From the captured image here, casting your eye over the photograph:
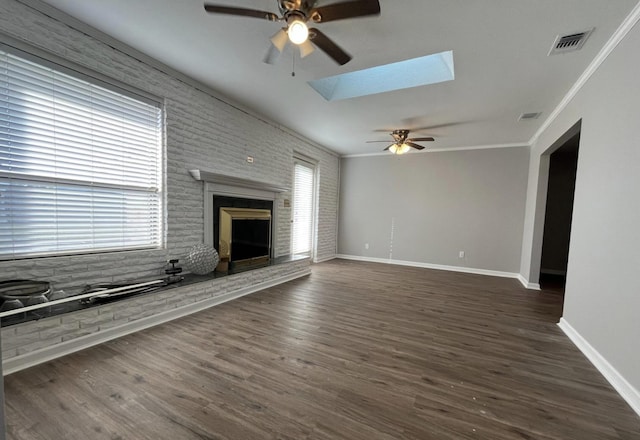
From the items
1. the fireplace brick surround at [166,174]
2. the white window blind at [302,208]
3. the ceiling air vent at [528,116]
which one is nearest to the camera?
the fireplace brick surround at [166,174]

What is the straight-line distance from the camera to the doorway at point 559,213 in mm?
5797

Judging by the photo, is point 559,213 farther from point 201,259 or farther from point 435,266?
point 201,259

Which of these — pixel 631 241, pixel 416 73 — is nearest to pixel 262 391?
pixel 631 241

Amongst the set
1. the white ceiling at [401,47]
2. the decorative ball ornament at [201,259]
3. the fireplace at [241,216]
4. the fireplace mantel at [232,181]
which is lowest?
the decorative ball ornament at [201,259]

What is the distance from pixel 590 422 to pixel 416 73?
3.33 meters

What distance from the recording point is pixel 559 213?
19.4ft

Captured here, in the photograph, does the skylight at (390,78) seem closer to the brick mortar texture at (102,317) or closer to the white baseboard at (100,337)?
the brick mortar texture at (102,317)

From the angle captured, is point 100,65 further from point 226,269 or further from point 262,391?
point 262,391

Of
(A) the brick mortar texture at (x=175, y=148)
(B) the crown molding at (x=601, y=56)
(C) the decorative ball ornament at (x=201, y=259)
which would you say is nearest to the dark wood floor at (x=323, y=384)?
(C) the decorative ball ornament at (x=201, y=259)

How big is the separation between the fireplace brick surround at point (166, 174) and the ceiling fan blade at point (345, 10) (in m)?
2.06

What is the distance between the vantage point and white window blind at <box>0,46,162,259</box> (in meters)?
2.11

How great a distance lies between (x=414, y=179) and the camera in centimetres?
627

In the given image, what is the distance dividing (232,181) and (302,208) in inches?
91.1

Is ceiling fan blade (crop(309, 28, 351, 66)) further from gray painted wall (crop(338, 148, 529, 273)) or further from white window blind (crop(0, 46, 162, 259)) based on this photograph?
gray painted wall (crop(338, 148, 529, 273))
